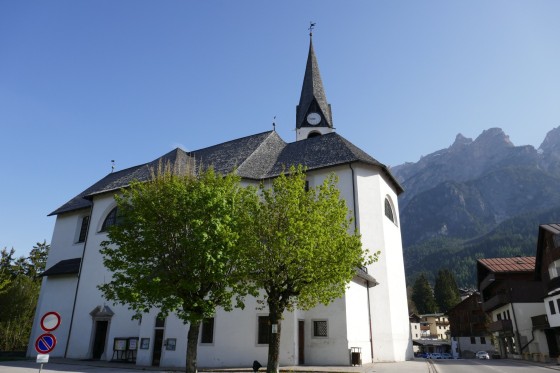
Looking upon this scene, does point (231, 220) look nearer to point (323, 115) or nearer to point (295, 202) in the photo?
point (295, 202)

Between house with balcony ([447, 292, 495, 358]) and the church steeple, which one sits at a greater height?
the church steeple

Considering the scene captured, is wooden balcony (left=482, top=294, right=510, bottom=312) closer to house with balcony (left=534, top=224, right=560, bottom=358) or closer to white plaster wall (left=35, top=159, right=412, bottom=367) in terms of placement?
house with balcony (left=534, top=224, right=560, bottom=358)

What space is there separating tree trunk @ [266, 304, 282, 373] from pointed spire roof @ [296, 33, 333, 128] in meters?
29.1

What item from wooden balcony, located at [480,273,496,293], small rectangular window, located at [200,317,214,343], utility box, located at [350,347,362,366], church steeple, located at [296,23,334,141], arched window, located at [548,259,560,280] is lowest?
utility box, located at [350,347,362,366]

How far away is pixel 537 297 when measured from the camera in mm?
39062

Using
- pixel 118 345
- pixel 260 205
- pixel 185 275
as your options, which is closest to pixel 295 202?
pixel 260 205

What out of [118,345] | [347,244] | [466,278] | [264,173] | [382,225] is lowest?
[118,345]

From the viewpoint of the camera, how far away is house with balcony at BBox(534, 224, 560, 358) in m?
32.5

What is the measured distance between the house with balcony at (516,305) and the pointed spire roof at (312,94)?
79.6ft

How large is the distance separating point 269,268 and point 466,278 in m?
133

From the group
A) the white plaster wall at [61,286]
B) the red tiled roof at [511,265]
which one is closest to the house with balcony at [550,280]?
the red tiled roof at [511,265]

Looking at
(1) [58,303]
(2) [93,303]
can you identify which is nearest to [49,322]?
(2) [93,303]

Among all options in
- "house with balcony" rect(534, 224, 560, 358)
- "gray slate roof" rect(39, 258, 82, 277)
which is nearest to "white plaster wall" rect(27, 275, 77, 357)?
"gray slate roof" rect(39, 258, 82, 277)

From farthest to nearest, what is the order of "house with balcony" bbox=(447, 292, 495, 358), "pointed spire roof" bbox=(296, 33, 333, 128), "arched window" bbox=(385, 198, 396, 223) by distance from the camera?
"house with balcony" bbox=(447, 292, 495, 358)
"pointed spire roof" bbox=(296, 33, 333, 128)
"arched window" bbox=(385, 198, 396, 223)
